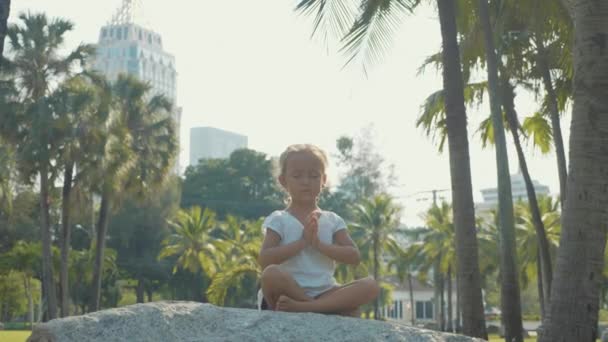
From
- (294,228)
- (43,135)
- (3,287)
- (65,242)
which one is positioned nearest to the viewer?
(294,228)

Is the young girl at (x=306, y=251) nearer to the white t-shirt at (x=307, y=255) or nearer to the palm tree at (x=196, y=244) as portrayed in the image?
the white t-shirt at (x=307, y=255)

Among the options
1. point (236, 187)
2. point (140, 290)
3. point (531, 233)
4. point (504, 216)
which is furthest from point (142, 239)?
point (504, 216)

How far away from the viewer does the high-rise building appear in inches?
5906

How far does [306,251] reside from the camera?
447 centimetres

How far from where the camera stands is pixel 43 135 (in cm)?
2505

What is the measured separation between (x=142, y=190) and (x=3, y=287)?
1719cm

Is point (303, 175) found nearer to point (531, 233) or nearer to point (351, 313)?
point (351, 313)

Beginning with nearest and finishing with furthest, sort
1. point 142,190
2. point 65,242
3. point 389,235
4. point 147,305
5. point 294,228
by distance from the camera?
point 147,305
point 294,228
point 65,242
point 142,190
point 389,235

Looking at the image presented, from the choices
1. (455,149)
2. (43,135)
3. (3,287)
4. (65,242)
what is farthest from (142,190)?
(455,149)

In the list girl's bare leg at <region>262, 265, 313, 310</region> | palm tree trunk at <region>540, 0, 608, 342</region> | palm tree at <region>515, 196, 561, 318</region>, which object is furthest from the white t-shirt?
palm tree at <region>515, 196, 561, 318</region>

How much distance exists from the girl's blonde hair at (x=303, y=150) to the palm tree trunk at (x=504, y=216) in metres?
9.73

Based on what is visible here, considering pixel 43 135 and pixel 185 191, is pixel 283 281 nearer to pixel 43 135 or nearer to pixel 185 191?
pixel 43 135

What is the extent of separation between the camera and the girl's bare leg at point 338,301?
4.20 meters

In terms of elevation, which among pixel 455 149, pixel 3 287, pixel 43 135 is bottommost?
pixel 3 287
